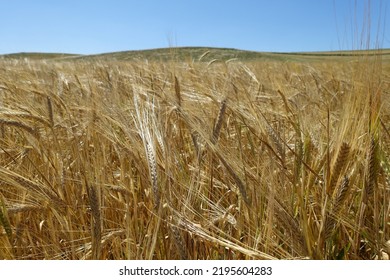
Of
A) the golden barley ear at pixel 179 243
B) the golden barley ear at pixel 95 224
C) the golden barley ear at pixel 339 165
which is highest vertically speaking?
the golden barley ear at pixel 339 165

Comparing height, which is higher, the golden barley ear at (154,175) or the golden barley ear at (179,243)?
the golden barley ear at (154,175)

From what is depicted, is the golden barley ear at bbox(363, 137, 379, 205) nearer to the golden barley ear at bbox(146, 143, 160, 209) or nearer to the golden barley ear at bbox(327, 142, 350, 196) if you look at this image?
the golden barley ear at bbox(327, 142, 350, 196)

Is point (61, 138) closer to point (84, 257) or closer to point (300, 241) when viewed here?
point (84, 257)

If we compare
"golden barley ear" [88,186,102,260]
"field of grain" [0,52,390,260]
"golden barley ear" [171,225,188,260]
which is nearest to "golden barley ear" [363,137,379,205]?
"field of grain" [0,52,390,260]

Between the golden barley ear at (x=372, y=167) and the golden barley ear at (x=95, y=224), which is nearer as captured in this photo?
the golden barley ear at (x=95, y=224)

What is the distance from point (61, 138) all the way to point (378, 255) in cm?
96

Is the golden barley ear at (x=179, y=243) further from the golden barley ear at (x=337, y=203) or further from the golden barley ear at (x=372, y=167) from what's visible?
the golden barley ear at (x=372, y=167)

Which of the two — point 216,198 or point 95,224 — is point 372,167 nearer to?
point 216,198

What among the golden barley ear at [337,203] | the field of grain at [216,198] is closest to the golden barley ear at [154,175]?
the field of grain at [216,198]

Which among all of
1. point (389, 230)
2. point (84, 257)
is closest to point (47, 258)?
point (84, 257)

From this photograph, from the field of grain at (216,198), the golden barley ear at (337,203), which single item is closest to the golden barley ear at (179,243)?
the field of grain at (216,198)

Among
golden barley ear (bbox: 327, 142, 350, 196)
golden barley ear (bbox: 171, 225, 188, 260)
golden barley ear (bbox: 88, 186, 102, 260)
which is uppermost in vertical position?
golden barley ear (bbox: 327, 142, 350, 196)

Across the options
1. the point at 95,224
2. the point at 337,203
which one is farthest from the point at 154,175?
the point at 337,203

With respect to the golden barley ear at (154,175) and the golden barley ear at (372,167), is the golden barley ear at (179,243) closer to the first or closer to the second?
the golden barley ear at (154,175)
